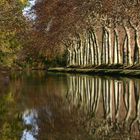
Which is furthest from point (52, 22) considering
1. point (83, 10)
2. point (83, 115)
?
point (83, 115)

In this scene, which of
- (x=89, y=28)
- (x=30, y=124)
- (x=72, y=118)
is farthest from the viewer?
(x=89, y=28)

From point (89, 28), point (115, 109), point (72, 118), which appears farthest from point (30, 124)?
point (89, 28)

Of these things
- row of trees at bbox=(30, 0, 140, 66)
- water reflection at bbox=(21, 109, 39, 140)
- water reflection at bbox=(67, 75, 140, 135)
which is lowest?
water reflection at bbox=(21, 109, 39, 140)

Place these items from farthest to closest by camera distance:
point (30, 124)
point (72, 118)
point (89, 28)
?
point (89, 28) < point (72, 118) < point (30, 124)

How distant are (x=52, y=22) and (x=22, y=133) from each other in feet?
259

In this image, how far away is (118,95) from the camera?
85.6 ft

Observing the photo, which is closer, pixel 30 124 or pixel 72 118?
pixel 30 124

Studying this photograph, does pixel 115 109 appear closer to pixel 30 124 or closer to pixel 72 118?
pixel 72 118

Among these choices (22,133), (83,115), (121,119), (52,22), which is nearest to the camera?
(22,133)

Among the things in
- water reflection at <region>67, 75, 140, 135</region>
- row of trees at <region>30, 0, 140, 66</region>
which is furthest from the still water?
row of trees at <region>30, 0, 140, 66</region>

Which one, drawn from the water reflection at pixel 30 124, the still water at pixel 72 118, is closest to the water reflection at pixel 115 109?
the still water at pixel 72 118

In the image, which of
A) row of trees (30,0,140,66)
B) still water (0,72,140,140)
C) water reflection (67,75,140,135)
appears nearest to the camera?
still water (0,72,140,140)

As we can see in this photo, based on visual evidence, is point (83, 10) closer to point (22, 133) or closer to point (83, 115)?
point (83, 115)

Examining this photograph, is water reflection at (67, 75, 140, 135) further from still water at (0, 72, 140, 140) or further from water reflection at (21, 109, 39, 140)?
water reflection at (21, 109, 39, 140)
